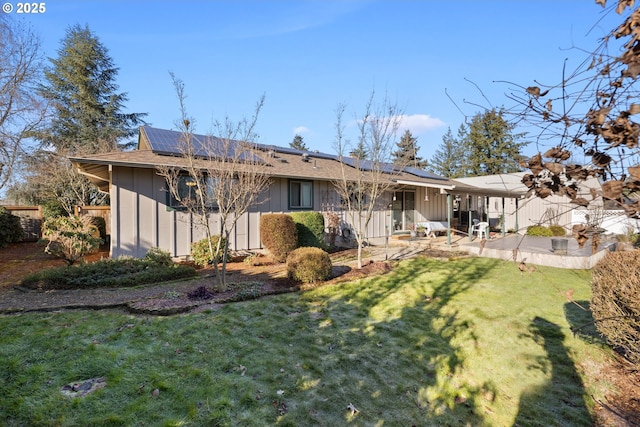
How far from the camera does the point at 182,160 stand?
33.3ft

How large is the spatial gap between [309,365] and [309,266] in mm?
3504

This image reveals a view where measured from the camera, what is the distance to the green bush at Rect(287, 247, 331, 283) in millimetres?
7484

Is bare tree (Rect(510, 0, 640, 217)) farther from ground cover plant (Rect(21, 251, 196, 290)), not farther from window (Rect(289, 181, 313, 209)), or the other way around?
window (Rect(289, 181, 313, 209))

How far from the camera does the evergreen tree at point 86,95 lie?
75.1ft

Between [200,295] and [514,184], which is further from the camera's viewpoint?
[514,184]

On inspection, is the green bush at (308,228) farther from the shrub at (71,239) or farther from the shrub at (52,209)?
the shrub at (52,209)

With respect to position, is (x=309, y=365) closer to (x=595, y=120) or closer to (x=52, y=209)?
(x=595, y=120)

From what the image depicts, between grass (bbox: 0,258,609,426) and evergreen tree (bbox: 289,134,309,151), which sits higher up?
evergreen tree (bbox: 289,134,309,151)

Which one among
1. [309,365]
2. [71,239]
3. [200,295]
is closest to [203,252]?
[200,295]

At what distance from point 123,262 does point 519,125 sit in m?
9.11

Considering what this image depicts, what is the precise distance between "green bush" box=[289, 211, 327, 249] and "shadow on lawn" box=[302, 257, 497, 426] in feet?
13.3

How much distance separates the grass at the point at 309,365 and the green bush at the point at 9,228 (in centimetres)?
1290

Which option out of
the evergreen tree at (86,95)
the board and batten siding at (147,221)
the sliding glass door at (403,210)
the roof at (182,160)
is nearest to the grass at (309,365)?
the board and batten siding at (147,221)

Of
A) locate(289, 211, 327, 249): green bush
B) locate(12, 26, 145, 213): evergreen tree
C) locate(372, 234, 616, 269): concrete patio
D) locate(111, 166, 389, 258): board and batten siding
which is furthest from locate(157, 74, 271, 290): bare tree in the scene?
locate(12, 26, 145, 213): evergreen tree
